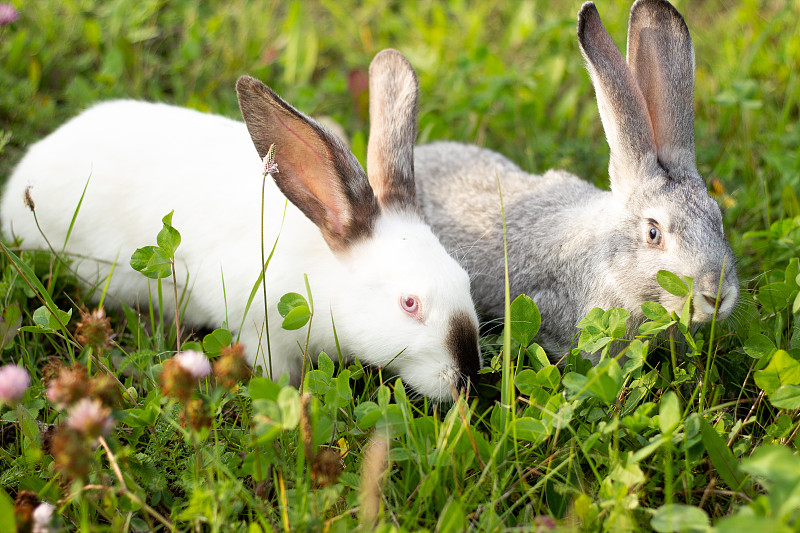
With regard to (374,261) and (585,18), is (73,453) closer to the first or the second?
(374,261)

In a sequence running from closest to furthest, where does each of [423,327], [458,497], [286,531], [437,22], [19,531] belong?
[19,531]
[286,531]
[458,497]
[423,327]
[437,22]

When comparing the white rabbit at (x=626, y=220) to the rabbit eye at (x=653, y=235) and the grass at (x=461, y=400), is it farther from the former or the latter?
the grass at (x=461, y=400)

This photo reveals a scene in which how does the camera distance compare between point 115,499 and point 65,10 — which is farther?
point 65,10

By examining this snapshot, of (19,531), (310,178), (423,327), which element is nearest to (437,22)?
(310,178)

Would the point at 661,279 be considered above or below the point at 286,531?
above

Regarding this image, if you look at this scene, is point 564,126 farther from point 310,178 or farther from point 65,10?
point 65,10

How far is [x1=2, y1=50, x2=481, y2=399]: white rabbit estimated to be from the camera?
3312 millimetres

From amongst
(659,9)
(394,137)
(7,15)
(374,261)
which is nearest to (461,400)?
(374,261)

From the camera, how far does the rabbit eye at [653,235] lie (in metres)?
3.57

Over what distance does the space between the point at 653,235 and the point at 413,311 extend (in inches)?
49.5

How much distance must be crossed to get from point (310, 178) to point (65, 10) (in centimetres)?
362

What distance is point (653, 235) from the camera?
A: 3596mm

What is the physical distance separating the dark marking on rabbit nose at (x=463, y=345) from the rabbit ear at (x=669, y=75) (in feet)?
4.75

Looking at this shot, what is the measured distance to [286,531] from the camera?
95.3 inches
